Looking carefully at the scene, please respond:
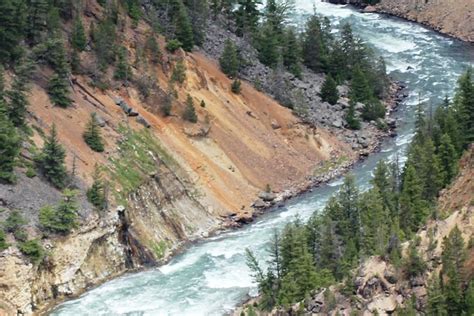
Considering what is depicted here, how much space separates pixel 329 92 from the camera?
335 ft

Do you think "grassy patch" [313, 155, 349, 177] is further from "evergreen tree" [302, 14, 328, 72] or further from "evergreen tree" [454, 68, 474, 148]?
"evergreen tree" [302, 14, 328, 72]

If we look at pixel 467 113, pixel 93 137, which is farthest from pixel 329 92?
pixel 93 137

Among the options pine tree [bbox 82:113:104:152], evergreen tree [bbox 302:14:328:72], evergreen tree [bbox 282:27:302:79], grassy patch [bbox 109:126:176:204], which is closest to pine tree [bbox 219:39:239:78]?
evergreen tree [bbox 282:27:302:79]

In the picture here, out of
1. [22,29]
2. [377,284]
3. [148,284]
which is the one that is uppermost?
[22,29]

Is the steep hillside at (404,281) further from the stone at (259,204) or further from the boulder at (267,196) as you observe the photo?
the boulder at (267,196)

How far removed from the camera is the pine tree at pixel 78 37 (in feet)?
283

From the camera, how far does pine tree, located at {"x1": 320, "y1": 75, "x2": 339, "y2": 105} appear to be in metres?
102

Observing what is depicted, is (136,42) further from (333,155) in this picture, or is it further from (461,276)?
(461,276)

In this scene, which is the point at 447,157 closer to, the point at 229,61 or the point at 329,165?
the point at 329,165

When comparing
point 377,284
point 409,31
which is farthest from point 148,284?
point 409,31

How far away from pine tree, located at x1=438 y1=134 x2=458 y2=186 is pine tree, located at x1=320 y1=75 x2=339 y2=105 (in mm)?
30051

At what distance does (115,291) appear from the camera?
217 feet

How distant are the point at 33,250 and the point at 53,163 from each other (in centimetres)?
910

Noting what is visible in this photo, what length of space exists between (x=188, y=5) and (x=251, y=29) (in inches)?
311
